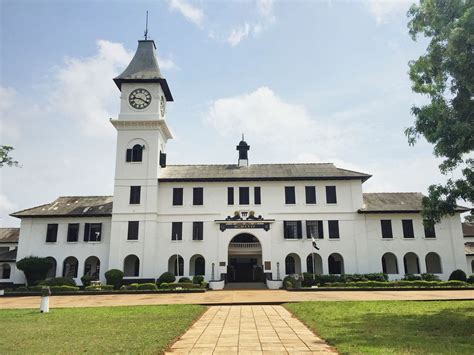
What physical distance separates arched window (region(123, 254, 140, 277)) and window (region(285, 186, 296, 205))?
15.1 metres

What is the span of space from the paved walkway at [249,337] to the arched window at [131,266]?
22.7 meters

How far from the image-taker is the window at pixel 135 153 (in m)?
35.7

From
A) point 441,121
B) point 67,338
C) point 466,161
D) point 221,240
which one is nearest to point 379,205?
point 221,240

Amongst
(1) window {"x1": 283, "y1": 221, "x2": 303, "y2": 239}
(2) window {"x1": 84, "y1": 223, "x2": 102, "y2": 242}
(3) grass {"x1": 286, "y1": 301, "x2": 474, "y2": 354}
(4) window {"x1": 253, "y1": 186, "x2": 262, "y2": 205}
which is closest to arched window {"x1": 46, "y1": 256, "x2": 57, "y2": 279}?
(2) window {"x1": 84, "y1": 223, "x2": 102, "y2": 242}

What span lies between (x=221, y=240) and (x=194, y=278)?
4.28 meters

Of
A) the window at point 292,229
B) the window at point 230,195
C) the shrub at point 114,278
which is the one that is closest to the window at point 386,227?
the window at point 292,229

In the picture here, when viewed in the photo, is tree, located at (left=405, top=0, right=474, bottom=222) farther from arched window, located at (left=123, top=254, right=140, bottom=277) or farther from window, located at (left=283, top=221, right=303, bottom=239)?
arched window, located at (left=123, top=254, right=140, bottom=277)

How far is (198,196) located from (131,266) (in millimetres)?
9169

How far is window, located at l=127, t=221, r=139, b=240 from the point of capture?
33.9 meters

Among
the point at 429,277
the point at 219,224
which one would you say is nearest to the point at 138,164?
the point at 219,224

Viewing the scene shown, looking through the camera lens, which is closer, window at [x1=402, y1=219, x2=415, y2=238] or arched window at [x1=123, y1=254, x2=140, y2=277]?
window at [x1=402, y1=219, x2=415, y2=238]

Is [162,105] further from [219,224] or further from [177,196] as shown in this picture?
[219,224]

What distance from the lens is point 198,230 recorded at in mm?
34531

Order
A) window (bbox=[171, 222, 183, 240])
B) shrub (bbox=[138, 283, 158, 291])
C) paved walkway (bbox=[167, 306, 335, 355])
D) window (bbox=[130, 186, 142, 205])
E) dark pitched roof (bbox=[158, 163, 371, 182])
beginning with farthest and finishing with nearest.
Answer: dark pitched roof (bbox=[158, 163, 371, 182]) < window (bbox=[130, 186, 142, 205]) < window (bbox=[171, 222, 183, 240]) < shrub (bbox=[138, 283, 158, 291]) < paved walkway (bbox=[167, 306, 335, 355])
